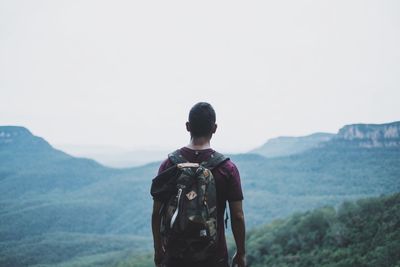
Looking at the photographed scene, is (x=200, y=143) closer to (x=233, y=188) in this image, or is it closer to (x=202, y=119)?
(x=202, y=119)

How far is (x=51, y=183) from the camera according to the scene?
137m

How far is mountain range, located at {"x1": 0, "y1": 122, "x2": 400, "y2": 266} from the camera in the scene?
2744 inches

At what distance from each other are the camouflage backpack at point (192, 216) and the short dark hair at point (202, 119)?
10.6 inches

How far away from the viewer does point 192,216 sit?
2182mm

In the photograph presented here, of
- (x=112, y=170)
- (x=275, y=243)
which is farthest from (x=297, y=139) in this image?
(x=275, y=243)

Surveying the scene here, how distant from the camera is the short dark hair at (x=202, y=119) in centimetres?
244

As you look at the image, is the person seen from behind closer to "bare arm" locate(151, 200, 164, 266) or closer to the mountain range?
"bare arm" locate(151, 200, 164, 266)

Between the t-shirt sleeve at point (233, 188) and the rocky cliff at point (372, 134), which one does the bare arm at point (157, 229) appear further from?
the rocky cliff at point (372, 134)

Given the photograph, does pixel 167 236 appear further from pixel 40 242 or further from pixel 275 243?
pixel 40 242

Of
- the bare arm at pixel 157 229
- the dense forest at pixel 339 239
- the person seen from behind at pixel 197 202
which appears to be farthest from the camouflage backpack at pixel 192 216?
the dense forest at pixel 339 239

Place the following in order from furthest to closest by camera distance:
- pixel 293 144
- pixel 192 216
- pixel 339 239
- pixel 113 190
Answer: pixel 293 144, pixel 113 190, pixel 339 239, pixel 192 216

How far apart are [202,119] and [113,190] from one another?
128106 millimetres

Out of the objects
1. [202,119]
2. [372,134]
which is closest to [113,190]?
[372,134]

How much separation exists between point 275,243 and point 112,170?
12194cm
